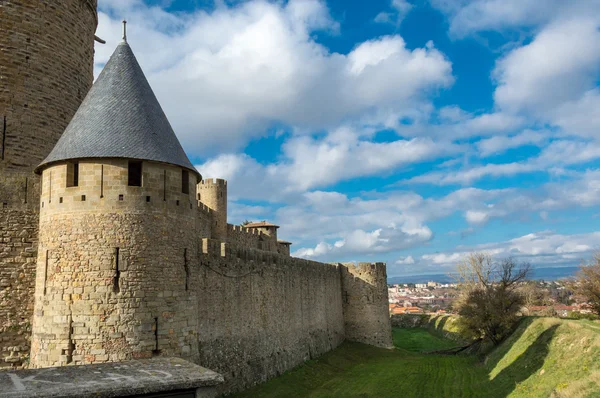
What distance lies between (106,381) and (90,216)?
5.80 m

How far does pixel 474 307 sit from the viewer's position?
30047 millimetres

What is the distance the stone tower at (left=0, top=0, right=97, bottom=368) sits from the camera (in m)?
13.2

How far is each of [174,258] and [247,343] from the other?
7.00 metres

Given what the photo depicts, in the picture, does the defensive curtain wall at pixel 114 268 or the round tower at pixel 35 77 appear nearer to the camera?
the defensive curtain wall at pixel 114 268

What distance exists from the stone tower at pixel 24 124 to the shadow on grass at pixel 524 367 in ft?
51.5

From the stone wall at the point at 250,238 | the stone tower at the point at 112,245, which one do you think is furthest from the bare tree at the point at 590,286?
the stone tower at the point at 112,245

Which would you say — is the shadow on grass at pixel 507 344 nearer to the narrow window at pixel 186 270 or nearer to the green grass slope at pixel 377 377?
the green grass slope at pixel 377 377

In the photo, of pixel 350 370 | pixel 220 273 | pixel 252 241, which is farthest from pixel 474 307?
pixel 220 273

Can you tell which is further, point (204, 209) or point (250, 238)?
point (250, 238)

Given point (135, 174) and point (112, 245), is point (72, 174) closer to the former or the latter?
point (135, 174)

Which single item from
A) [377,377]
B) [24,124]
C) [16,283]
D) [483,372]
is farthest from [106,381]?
[483,372]

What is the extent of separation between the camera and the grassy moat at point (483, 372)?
1653 centimetres

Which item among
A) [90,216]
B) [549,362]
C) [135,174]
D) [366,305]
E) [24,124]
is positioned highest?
[24,124]

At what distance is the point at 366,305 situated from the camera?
3559 centimetres
